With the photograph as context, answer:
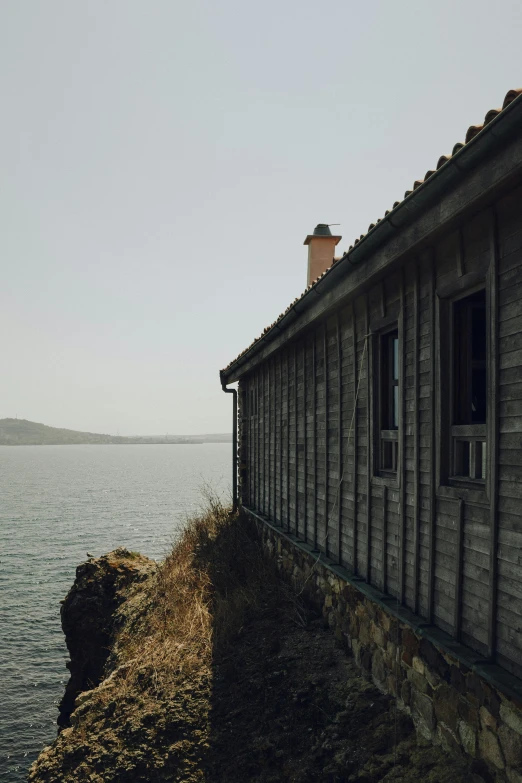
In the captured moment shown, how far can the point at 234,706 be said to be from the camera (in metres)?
7.04

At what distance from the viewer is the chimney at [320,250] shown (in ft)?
42.5

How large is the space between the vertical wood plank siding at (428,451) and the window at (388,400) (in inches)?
3.9

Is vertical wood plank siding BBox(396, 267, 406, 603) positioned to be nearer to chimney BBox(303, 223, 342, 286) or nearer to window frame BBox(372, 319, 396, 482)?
window frame BBox(372, 319, 396, 482)

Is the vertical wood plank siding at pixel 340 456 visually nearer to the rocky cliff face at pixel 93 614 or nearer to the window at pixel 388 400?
the window at pixel 388 400

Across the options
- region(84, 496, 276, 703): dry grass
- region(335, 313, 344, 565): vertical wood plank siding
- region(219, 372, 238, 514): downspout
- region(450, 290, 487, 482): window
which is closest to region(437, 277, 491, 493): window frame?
region(450, 290, 487, 482): window

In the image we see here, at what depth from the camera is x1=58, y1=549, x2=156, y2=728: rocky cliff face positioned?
12.5m

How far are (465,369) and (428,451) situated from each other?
807mm

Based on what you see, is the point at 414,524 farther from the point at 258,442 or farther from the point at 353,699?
the point at 258,442

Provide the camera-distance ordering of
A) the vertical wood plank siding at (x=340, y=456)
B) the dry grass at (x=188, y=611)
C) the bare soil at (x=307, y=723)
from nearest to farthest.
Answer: the bare soil at (x=307, y=723) < the vertical wood plank siding at (x=340, y=456) < the dry grass at (x=188, y=611)

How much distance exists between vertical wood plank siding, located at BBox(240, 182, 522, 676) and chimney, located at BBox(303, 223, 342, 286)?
4.08 metres

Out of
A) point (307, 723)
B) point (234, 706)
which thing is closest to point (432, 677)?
point (307, 723)

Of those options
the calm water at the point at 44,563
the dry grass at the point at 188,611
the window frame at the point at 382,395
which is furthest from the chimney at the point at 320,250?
the calm water at the point at 44,563

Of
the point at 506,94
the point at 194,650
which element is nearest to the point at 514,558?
the point at 506,94

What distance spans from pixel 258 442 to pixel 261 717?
743cm
